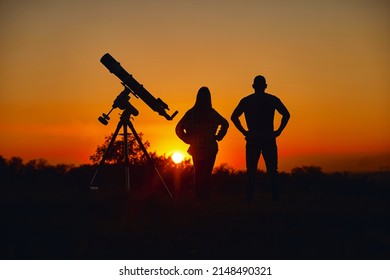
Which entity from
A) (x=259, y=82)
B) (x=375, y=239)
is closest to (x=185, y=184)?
(x=259, y=82)

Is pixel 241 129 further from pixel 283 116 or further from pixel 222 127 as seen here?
pixel 283 116

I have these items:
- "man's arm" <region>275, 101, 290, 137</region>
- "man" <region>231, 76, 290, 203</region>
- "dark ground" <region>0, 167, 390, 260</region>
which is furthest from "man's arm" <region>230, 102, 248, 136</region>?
"dark ground" <region>0, 167, 390, 260</region>

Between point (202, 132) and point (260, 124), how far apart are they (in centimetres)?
132

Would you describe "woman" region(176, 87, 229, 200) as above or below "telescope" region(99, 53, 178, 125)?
below

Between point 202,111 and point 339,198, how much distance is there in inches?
187

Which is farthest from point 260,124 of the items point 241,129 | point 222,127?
point 222,127

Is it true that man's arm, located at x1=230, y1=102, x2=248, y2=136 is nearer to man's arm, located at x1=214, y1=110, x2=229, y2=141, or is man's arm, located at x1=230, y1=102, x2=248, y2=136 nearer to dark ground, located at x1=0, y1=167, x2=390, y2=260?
man's arm, located at x1=214, y1=110, x2=229, y2=141

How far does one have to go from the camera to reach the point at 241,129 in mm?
14195

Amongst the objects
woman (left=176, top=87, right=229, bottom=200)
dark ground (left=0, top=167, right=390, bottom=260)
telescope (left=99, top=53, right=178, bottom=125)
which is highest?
telescope (left=99, top=53, right=178, bottom=125)

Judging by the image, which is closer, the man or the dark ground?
the dark ground

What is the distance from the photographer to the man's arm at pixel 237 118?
1420cm

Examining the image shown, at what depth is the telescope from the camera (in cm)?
1458

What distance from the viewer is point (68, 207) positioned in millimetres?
13062
